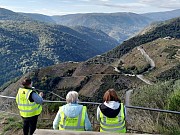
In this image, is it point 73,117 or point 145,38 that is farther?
point 145,38

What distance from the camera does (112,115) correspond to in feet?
16.6

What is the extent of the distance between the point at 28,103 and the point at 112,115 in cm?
218

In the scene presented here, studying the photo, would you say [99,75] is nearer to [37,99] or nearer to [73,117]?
[37,99]

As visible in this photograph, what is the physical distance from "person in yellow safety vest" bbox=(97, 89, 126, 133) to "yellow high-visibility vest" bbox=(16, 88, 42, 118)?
75.9 inches

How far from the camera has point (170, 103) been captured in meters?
6.46

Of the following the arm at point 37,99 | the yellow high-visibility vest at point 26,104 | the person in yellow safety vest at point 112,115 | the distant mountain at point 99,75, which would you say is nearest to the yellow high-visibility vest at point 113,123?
the person in yellow safety vest at point 112,115

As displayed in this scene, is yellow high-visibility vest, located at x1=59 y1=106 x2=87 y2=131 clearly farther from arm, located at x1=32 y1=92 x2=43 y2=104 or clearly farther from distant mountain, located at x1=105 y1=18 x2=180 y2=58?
distant mountain, located at x1=105 y1=18 x2=180 y2=58

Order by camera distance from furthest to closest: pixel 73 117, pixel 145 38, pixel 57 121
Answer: pixel 145 38, pixel 57 121, pixel 73 117

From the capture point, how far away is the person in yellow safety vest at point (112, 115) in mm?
5070

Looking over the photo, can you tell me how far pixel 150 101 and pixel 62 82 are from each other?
235 ft

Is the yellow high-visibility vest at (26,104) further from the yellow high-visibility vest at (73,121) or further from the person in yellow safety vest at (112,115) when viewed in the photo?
the person in yellow safety vest at (112,115)

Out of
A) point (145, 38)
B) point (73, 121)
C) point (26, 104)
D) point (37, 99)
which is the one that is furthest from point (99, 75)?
point (145, 38)

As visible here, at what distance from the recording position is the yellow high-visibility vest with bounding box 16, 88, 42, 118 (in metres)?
6.50

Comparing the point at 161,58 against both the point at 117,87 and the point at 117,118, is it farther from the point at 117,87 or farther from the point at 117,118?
the point at 117,118
